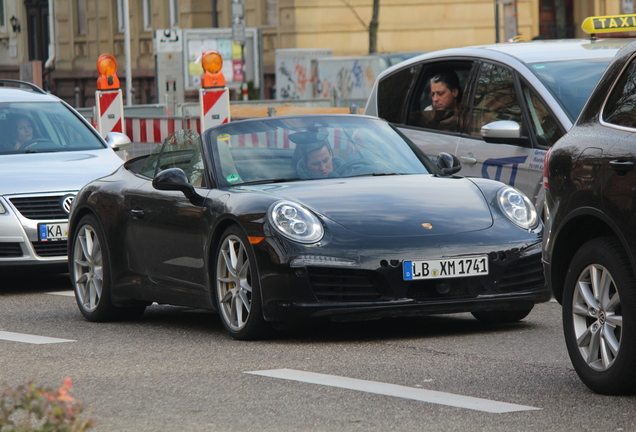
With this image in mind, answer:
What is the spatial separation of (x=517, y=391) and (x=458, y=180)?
2.60 meters

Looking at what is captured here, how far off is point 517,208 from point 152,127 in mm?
14077

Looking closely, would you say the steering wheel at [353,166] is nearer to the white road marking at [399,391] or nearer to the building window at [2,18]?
the white road marking at [399,391]

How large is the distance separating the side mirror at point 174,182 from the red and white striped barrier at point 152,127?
12.2 m

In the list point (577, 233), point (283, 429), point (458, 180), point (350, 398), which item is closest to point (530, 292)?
point (458, 180)

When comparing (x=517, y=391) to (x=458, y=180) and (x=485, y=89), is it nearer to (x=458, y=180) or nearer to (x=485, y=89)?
(x=458, y=180)

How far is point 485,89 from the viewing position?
10.7 meters

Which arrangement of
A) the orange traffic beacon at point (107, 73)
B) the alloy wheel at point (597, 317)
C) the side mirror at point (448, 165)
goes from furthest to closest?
the orange traffic beacon at point (107, 73) < the side mirror at point (448, 165) < the alloy wheel at point (597, 317)

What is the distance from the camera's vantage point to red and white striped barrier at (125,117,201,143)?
21.1m

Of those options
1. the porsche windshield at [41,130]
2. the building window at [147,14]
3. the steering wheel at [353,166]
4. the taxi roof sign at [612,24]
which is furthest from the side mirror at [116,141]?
the building window at [147,14]

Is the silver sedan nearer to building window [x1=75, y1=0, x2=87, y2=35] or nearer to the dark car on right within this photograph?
the dark car on right

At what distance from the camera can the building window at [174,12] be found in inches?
1820

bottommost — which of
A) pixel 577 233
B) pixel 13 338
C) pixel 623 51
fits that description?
pixel 13 338

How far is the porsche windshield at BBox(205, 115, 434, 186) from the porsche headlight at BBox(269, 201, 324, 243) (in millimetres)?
782

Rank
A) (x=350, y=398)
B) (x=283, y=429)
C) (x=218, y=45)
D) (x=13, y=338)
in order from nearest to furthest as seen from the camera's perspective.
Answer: (x=283, y=429), (x=350, y=398), (x=13, y=338), (x=218, y=45)
